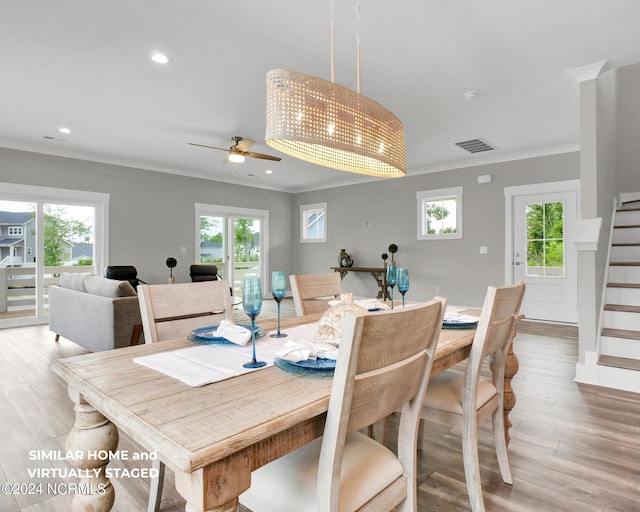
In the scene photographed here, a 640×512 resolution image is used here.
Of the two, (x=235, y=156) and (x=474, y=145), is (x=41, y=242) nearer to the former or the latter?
(x=235, y=156)

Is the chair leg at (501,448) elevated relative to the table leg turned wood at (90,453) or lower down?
lower down

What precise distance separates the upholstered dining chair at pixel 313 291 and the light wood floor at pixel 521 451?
3.32 feet

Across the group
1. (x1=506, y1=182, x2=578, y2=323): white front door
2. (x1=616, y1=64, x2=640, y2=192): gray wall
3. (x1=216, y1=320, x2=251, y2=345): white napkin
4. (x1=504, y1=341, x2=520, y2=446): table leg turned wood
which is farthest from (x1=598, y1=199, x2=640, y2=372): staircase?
(x1=216, y1=320, x2=251, y2=345): white napkin

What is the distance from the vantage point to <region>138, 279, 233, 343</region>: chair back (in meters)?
1.63

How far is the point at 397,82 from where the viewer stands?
348cm

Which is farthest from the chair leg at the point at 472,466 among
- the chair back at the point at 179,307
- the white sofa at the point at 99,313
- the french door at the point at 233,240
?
the french door at the point at 233,240

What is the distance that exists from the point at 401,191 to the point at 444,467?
231 inches

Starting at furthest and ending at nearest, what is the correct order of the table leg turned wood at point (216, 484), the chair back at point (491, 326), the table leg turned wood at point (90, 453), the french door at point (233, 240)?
the french door at point (233, 240), the chair back at point (491, 326), the table leg turned wood at point (90, 453), the table leg turned wood at point (216, 484)

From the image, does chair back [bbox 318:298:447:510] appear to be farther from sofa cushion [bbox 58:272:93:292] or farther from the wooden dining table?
sofa cushion [bbox 58:272:93:292]

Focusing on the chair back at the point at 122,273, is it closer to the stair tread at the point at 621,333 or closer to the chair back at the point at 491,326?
the chair back at the point at 491,326

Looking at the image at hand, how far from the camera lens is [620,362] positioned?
298 cm

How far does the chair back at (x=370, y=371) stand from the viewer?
820mm

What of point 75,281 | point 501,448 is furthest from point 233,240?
point 501,448

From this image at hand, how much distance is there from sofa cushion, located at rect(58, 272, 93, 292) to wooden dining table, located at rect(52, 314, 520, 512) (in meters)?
3.29
